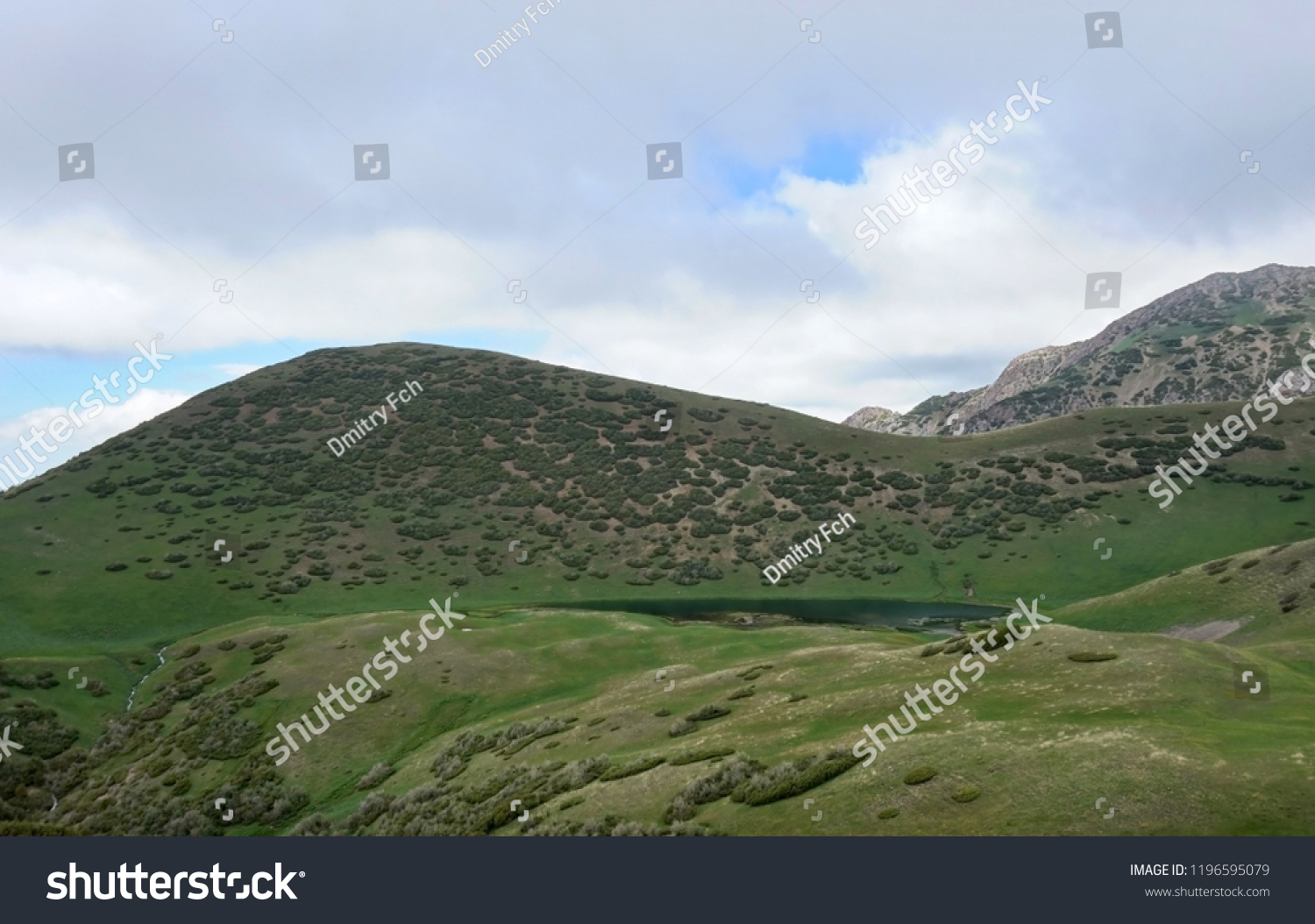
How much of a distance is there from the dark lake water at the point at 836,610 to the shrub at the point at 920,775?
53.1 meters

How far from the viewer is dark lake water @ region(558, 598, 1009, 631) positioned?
2921 inches

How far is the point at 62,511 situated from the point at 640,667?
9029 cm

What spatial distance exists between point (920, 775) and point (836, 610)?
64886mm

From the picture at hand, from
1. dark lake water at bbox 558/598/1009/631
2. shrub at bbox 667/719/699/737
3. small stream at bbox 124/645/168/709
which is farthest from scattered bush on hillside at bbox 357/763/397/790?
dark lake water at bbox 558/598/1009/631

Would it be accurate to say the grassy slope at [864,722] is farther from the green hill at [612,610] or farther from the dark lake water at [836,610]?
the dark lake water at [836,610]

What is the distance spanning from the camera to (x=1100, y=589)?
8606 centimetres

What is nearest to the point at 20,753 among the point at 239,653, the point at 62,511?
the point at 239,653

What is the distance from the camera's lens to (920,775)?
18.9 meters

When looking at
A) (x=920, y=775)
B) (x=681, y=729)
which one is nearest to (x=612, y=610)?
(x=681, y=729)

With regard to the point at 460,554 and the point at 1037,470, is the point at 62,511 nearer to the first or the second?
the point at 460,554

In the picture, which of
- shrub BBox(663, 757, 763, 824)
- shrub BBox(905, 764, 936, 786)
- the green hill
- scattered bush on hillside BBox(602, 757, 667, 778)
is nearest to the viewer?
shrub BBox(905, 764, 936, 786)

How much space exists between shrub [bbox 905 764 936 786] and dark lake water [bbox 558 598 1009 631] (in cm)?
5307

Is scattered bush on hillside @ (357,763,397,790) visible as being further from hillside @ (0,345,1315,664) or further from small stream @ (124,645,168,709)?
hillside @ (0,345,1315,664)

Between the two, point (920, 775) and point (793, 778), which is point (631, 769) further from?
point (920, 775)
